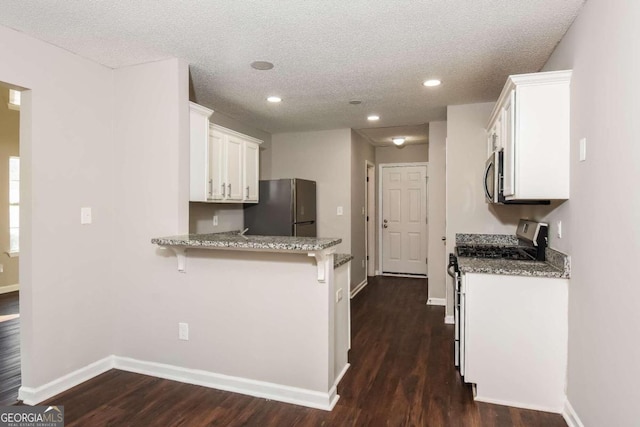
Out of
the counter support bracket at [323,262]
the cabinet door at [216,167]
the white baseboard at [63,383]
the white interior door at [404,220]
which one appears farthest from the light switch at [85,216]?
the white interior door at [404,220]

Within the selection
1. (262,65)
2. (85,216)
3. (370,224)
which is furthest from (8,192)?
(370,224)

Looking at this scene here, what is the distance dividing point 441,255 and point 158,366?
11.1ft

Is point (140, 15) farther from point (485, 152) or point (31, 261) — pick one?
point (485, 152)

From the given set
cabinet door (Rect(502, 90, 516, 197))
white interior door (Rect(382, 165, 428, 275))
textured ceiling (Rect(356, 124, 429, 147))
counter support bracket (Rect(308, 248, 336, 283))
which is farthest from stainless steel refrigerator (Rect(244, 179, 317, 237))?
white interior door (Rect(382, 165, 428, 275))

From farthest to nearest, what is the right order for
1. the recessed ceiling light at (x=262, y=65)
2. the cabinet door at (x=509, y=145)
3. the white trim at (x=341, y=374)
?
the recessed ceiling light at (x=262, y=65) → the white trim at (x=341, y=374) → the cabinet door at (x=509, y=145)

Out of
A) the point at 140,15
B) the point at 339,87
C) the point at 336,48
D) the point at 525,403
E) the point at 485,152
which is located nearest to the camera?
the point at 140,15

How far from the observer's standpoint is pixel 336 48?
8.60 feet

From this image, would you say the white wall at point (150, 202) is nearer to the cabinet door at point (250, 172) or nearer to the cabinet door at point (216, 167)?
the cabinet door at point (216, 167)

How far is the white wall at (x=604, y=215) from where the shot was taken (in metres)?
1.55

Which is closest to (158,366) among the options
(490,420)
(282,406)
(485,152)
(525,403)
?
(282,406)

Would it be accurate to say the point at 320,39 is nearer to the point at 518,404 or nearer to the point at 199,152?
the point at 199,152

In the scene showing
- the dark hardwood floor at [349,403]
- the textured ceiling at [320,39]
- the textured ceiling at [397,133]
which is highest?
the textured ceiling at [397,133]

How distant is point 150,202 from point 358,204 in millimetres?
3439

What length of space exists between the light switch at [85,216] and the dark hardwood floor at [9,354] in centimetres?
122
